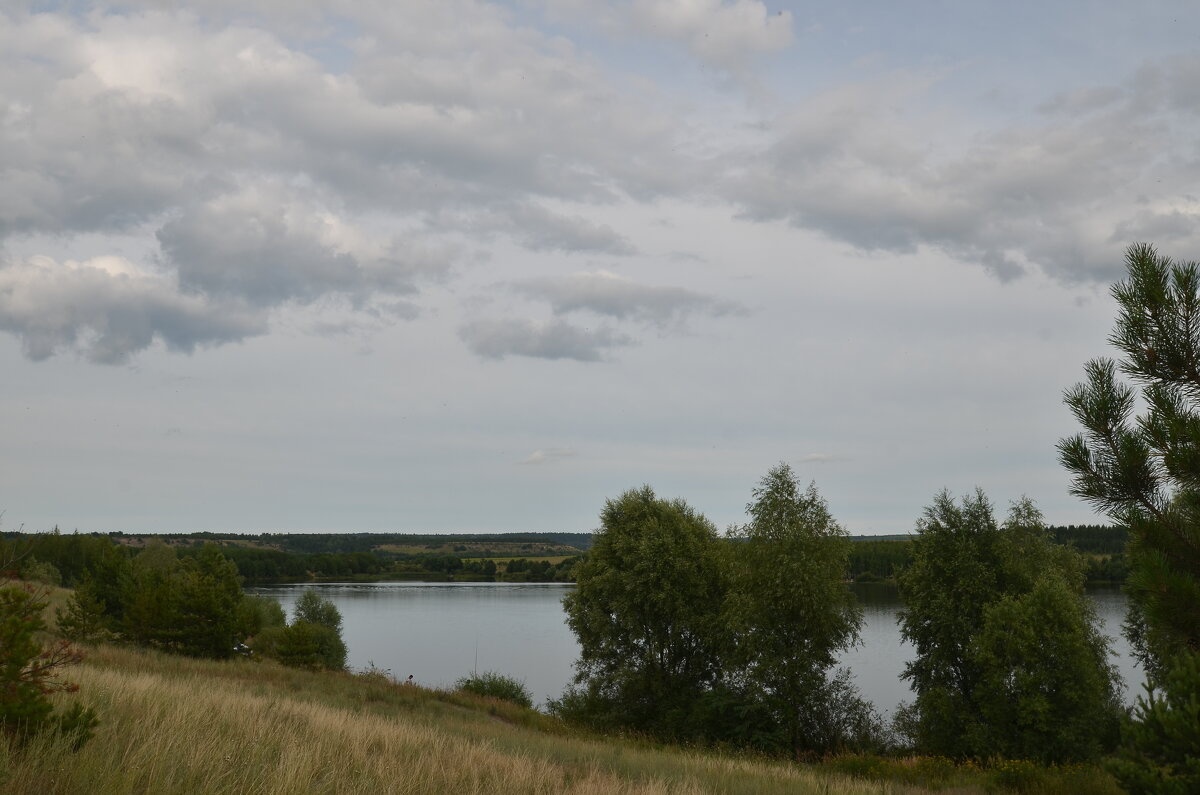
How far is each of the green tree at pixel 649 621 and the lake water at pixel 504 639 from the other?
6716 millimetres

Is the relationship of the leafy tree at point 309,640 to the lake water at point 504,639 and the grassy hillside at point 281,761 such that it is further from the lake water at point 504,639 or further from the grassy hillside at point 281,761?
the grassy hillside at point 281,761

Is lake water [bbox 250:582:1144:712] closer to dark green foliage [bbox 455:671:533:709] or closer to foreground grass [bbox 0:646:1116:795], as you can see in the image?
dark green foliage [bbox 455:671:533:709]

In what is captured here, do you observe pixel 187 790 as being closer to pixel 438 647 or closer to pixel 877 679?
pixel 877 679

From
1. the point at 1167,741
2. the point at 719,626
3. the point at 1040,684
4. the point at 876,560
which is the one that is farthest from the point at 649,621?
the point at 876,560

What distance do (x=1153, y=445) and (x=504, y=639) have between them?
2817 inches

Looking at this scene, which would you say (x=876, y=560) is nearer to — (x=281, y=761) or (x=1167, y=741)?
(x=1167, y=741)

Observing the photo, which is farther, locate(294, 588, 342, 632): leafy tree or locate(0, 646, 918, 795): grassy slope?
locate(294, 588, 342, 632): leafy tree

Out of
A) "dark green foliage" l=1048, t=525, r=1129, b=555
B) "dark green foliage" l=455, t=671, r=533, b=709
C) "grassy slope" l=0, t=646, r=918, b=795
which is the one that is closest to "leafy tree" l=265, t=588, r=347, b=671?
"dark green foliage" l=455, t=671, r=533, b=709

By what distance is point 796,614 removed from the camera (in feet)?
97.9

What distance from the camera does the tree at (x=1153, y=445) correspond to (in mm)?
8656

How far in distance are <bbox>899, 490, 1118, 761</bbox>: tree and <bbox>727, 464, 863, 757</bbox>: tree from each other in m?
2.87

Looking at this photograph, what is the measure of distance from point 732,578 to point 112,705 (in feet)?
81.7

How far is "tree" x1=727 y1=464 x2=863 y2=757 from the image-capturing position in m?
29.2

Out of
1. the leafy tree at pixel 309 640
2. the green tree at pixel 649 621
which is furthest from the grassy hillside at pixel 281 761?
the leafy tree at pixel 309 640
